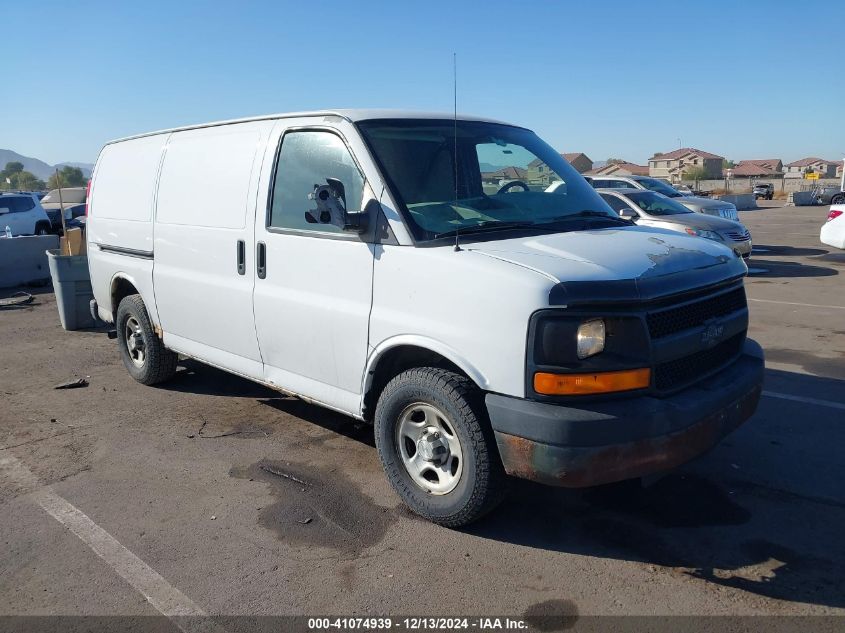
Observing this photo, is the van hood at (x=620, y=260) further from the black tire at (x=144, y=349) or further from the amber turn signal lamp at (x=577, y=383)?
the black tire at (x=144, y=349)

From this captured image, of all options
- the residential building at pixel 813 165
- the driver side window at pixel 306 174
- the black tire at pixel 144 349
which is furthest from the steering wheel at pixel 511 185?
the residential building at pixel 813 165

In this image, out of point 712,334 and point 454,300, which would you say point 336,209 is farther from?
point 712,334

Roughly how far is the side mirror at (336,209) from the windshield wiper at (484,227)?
0.45m

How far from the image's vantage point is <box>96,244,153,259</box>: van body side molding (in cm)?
601

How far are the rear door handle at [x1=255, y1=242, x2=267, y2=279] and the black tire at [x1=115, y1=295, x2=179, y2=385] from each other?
196cm

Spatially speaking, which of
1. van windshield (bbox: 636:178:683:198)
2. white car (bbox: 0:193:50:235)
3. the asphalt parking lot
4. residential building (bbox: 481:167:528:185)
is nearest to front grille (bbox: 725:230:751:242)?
van windshield (bbox: 636:178:683:198)

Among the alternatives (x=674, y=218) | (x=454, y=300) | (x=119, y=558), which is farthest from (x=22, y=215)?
(x=454, y=300)

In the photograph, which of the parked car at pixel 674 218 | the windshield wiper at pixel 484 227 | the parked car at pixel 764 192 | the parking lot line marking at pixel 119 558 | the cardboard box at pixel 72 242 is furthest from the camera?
the parked car at pixel 764 192

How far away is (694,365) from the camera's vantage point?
3.76 m

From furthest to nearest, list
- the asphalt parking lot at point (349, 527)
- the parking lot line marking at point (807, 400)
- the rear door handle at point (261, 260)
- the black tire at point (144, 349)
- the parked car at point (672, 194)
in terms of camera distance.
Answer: the parked car at point (672, 194) < the black tire at point (144, 349) < the parking lot line marking at point (807, 400) < the rear door handle at point (261, 260) < the asphalt parking lot at point (349, 527)

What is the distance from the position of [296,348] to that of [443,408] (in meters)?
1.31

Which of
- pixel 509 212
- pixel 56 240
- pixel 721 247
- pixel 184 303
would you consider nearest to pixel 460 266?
pixel 509 212

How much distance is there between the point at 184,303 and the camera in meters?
5.57

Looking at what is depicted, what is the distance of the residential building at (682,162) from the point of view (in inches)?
4480
